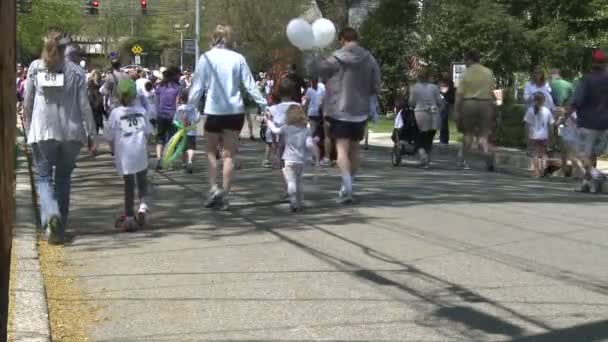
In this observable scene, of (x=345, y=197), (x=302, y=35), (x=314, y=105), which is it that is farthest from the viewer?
(x=314, y=105)

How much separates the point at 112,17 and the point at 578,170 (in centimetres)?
7036

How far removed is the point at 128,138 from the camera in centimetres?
872

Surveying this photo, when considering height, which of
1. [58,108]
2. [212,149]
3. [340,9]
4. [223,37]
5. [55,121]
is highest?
[340,9]

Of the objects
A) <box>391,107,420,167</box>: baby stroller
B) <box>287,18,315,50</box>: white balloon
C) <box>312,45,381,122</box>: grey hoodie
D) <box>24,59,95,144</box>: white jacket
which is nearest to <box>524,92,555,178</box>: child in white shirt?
<box>391,107,420,167</box>: baby stroller

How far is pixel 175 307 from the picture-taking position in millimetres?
6016

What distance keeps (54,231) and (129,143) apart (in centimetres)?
114

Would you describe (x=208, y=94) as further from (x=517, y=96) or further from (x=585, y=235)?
(x=517, y=96)

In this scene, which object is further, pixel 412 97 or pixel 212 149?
pixel 412 97

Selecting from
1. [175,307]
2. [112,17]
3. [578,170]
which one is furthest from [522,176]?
[112,17]

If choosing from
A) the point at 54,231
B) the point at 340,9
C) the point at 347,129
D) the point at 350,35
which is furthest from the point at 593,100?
the point at 340,9

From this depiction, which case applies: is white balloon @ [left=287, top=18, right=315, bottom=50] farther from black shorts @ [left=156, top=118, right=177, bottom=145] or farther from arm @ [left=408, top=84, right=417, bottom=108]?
arm @ [left=408, top=84, right=417, bottom=108]

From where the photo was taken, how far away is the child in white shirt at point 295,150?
32.3 ft

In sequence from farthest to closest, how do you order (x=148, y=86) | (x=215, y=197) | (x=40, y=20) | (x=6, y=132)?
1. (x=40, y=20)
2. (x=148, y=86)
3. (x=215, y=197)
4. (x=6, y=132)

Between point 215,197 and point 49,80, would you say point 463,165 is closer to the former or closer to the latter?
point 215,197
